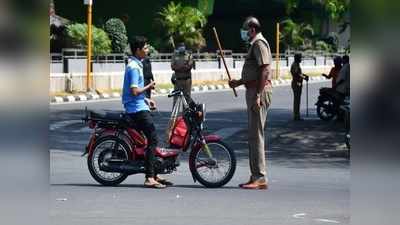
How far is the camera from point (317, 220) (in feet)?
25.1


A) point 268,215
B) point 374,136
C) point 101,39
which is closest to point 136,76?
point 268,215

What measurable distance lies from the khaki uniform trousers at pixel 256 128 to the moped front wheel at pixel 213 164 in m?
0.28

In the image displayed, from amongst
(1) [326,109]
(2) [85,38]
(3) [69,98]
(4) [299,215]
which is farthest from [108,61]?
(4) [299,215]

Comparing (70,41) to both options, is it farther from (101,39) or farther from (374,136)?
(374,136)

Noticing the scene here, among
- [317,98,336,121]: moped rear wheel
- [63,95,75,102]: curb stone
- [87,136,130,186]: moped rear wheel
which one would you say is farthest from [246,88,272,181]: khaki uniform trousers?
[63,95,75,102]: curb stone

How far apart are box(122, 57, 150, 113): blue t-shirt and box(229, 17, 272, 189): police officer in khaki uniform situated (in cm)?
105

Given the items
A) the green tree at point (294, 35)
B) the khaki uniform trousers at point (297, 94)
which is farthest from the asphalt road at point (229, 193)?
the green tree at point (294, 35)

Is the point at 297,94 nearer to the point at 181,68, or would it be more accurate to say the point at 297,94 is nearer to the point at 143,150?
the point at 181,68

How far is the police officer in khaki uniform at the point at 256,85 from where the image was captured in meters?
9.41

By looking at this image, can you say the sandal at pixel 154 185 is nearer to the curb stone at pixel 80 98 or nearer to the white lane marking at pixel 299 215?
the white lane marking at pixel 299 215

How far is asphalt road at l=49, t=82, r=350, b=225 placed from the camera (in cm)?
775

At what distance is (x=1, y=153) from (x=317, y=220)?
559 centimetres

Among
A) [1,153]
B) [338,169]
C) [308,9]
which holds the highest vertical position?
[308,9]

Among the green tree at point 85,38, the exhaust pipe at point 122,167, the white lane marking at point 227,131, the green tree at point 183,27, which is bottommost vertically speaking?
the white lane marking at point 227,131
